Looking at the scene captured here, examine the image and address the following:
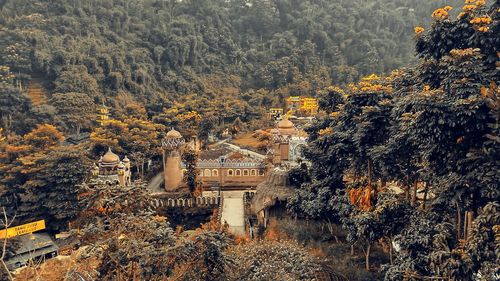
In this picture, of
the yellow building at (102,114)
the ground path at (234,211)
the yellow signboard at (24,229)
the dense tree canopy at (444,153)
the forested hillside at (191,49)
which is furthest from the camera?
the forested hillside at (191,49)

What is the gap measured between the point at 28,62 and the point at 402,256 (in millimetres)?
50271

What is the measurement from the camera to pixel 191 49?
69.2 meters

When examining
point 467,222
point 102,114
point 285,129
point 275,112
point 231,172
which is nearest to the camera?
point 467,222

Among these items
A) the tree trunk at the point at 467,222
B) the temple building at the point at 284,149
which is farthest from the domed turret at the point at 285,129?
the tree trunk at the point at 467,222

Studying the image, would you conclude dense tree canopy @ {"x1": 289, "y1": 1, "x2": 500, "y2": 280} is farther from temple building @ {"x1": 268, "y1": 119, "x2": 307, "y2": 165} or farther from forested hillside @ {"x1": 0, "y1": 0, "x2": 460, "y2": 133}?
forested hillside @ {"x1": 0, "y1": 0, "x2": 460, "y2": 133}

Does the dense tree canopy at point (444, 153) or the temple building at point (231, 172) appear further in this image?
the temple building at point (231, 172)

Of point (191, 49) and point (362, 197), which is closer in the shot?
point (362, 197)

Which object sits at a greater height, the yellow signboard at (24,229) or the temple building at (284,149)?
the temple building at (284,149)

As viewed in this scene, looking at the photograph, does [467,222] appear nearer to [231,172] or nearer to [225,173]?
→ [231,172]

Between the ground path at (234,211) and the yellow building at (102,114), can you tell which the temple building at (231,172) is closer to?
the ground path at (234,211)

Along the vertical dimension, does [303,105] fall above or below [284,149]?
above

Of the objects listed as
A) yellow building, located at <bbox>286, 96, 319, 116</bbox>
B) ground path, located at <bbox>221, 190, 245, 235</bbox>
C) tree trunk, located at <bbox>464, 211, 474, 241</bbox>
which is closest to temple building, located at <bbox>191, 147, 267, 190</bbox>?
ground path, located at <bbox>221, 190, 245, 235</bbox>

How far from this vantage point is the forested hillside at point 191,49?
5134 centimetres

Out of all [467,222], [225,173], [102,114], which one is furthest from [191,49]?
[467,222]
